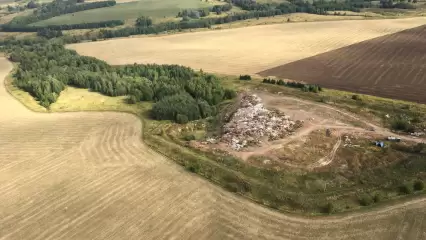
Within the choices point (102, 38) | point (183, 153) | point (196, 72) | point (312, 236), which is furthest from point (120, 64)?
point (312, 236)

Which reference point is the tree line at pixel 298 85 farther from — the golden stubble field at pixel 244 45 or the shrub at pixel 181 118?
the shrub at pixel 181 118

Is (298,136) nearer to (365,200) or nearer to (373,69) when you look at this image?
(365,200)

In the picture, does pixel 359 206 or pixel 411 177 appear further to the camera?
pixel 411 177

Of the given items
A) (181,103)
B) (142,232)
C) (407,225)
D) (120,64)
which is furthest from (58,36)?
(407,225)

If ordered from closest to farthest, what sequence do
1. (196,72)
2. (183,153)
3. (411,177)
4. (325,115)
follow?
(411,177) < (183,153) < (325,115) < (196,72)

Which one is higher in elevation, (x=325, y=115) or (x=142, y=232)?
(x=325, y=115)

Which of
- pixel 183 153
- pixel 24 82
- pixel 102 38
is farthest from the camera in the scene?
pixel 102 38

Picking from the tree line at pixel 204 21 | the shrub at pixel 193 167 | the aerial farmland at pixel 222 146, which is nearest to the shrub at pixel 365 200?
the aerial farmland at pixel 222 146

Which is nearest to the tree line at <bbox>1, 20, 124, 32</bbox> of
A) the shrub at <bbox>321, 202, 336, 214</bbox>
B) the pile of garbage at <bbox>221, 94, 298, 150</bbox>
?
the pile of garbage at <bbox>221, 94, 298, 150</bbox>

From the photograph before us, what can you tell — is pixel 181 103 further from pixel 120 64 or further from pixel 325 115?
pixel 120 64
